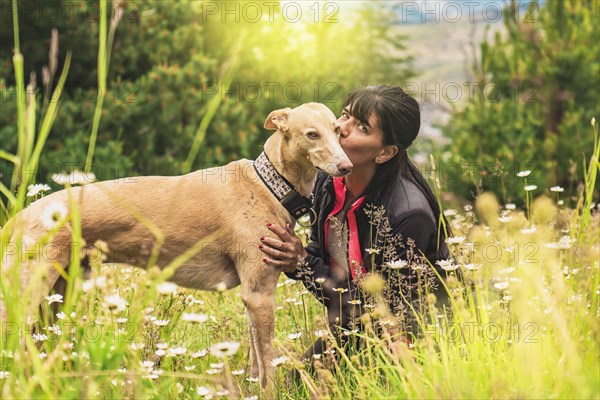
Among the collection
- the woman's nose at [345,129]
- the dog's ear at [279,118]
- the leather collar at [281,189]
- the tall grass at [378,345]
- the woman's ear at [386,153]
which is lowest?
the tall grass at [378,345]

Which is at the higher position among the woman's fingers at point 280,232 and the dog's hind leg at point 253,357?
the woman's fingers at point 280,232

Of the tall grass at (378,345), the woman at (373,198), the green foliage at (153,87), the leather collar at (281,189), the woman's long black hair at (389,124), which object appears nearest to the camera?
the tall grass at (378,345)

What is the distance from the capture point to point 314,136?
389 cm

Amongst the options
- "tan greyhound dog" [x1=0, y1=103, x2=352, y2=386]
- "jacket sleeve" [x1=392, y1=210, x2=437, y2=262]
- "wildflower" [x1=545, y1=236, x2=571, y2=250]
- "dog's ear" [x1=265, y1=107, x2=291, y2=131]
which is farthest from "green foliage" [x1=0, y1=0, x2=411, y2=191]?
"wildflower" [x1=545, y1=236, x2=571, y2=250]

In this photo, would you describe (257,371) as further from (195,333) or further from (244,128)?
(244,128)

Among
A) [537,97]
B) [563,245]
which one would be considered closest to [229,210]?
[563,245]

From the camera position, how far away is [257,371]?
12.9ft

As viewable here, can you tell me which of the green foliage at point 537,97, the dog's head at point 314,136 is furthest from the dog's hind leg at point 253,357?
the green foliage at point 537,97

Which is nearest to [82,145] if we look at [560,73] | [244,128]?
[244,128]

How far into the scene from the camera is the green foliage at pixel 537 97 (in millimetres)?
9242

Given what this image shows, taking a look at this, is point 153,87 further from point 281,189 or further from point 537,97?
point 281,189

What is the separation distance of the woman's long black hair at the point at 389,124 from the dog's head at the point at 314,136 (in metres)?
0.32

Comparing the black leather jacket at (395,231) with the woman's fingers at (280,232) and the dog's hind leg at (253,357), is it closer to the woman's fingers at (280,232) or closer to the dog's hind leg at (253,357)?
the woman's fingers at (280,232)

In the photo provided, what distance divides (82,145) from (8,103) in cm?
98
